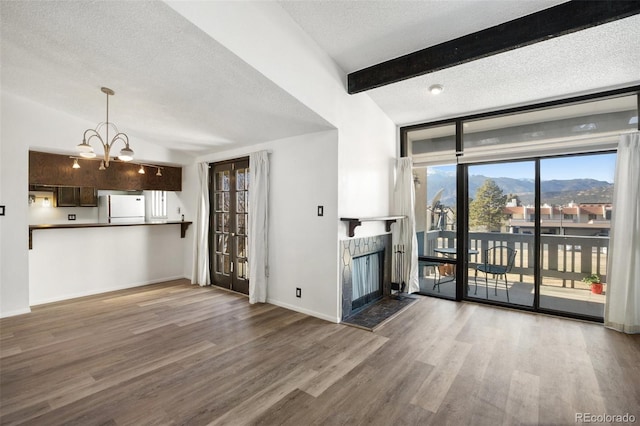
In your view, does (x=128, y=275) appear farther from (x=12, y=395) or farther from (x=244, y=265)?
(x=12, y=395)

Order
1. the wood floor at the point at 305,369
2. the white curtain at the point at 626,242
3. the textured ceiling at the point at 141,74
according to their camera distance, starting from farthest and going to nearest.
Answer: the white curtain at the point at 626,242
the textured ceiling at the point at 141,74
the wood floor at the point at 305,369

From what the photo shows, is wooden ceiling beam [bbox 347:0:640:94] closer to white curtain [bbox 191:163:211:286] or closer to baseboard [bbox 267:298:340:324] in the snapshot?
Answer: baseboard [bbox 267:298:340:324]

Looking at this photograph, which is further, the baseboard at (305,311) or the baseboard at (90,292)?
the baseboard at (90,292)

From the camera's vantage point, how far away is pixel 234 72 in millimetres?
2660

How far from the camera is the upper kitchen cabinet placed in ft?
Result: 13.6

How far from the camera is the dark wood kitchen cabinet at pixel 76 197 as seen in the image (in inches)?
195

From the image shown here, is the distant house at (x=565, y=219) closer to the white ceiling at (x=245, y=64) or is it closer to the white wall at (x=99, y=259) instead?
the white ceiling at (x=245, y=64)

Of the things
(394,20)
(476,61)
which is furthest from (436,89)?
(394,20)

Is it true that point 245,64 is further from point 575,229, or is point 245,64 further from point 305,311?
point 575,229

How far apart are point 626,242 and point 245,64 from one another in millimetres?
4438

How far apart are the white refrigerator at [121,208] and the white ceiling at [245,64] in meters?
1.91

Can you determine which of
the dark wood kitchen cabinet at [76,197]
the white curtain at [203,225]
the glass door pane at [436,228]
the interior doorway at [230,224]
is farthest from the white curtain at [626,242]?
the dark wood kitchen cabinet at [76,197]

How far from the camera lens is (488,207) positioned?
14.0 ft

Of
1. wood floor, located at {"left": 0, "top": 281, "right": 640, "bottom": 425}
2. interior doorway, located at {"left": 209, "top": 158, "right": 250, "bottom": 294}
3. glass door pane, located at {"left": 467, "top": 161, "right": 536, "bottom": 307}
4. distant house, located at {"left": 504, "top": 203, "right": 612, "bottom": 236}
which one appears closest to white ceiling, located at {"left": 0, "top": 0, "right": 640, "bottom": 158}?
interior doorway, located at {"left": 209, "top": 158, "right": 250, "bottom": 294}
